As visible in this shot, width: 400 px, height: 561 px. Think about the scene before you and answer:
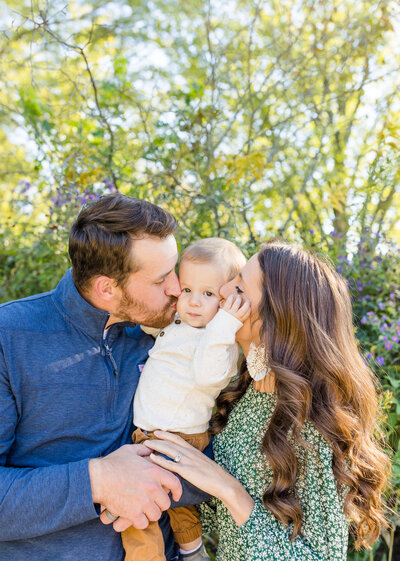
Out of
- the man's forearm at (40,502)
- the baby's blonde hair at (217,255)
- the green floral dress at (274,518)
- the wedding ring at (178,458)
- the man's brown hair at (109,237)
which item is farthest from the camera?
the baby's blonde hair at (217,255)

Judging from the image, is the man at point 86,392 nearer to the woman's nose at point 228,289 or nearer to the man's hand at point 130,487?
the man's hand at point 130,487

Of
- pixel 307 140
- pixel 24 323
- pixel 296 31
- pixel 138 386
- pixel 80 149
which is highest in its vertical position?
pixel 296 31

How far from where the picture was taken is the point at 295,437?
1.87 metres

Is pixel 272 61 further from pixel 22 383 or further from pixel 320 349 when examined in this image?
pixel 22 383

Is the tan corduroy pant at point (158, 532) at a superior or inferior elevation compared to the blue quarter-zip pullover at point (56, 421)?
inferior

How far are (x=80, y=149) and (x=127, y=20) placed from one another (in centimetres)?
313

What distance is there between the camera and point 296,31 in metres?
4.18

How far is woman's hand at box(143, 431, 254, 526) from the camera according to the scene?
1826mm

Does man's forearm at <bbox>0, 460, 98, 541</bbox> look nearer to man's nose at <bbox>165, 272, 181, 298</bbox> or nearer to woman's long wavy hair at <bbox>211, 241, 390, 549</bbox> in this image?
woman's long wavy hair at <bbox>211, 241, 390, 549</bbox>

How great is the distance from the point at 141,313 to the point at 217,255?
416 mm

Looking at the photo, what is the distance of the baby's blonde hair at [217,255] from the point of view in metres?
2.20

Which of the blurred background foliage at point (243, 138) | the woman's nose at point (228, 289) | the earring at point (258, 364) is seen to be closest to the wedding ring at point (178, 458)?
the earring at point (258, 364)

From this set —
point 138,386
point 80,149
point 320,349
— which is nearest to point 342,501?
point 320,349

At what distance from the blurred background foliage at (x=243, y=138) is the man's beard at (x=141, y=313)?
47.8 inches
